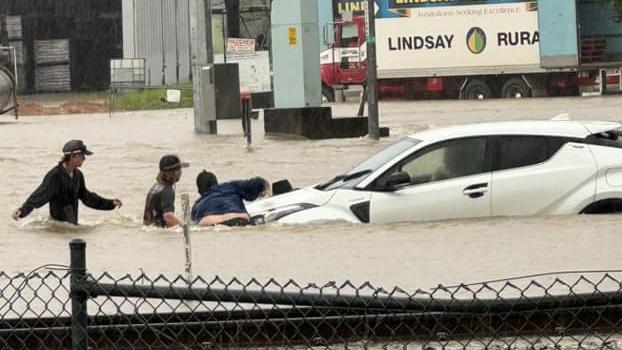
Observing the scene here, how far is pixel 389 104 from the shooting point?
42.7m

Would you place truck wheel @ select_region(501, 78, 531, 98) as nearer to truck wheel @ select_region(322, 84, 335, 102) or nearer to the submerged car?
truck wheel @ select_region(322, 84, 335, 102)

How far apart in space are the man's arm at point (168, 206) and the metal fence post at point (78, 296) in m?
9.17

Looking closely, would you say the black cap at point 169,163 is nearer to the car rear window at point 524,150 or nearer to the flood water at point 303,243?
the flood water at point 303,243

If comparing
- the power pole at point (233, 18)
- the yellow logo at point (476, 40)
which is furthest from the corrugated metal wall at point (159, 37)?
the yellow logo at point (476, 40)

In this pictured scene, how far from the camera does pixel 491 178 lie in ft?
42.9

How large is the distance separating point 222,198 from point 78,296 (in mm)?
9127

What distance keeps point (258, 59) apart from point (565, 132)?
16202mm

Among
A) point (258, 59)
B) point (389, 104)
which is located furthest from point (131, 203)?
point (389, 104)

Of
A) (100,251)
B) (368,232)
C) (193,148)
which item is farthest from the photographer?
(193,148)

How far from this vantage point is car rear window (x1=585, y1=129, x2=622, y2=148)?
1302 centimetres

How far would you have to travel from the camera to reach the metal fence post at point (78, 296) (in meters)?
4.82

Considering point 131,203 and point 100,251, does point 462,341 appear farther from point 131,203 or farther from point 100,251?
point 131,203

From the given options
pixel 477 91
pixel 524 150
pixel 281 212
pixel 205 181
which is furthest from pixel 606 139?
pixel 477 91

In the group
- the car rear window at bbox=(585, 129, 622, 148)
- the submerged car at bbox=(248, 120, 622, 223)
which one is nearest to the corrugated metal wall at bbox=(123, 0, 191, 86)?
the submerged car at bbox=(248, 120, 622, 223)
